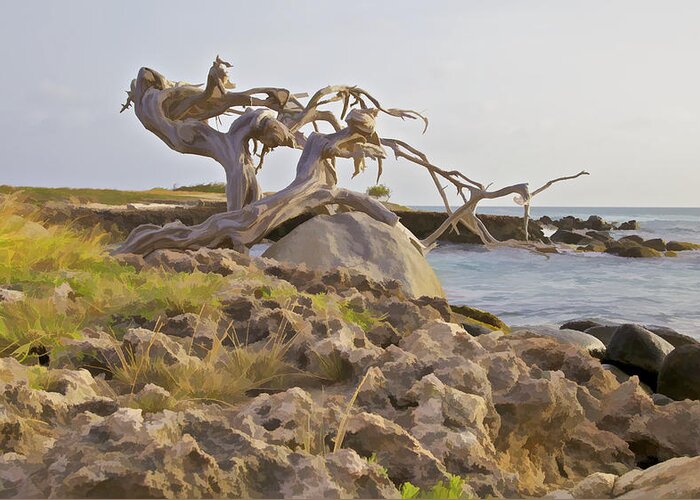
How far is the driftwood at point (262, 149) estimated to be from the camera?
27.4ft

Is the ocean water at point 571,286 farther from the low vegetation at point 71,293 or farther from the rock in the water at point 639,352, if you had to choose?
the low vegetation at point 71,293

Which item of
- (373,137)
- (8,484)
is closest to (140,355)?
(8,484)

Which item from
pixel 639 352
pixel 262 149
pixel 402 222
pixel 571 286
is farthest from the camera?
pixel 402 222

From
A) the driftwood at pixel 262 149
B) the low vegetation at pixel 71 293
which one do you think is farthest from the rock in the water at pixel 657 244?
the low vegetation at pixel 71 293

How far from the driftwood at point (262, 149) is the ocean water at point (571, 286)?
3.79 meters

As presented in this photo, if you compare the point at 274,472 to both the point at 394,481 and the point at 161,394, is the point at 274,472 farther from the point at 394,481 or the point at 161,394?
the point at 161,394

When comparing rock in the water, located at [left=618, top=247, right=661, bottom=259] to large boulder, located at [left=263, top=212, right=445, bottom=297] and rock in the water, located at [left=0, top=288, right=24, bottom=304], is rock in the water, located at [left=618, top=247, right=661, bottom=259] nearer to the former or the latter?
large boulder, located at [left=263, top=212, right=445, bottom=297]

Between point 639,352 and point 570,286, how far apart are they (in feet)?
33.7

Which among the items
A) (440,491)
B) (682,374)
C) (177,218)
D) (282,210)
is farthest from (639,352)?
(177,218)

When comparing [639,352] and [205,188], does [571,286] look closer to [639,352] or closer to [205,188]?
[639,352]

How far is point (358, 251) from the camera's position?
24.0ft

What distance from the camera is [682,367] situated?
17.3ft

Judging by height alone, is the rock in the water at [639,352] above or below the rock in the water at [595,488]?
below

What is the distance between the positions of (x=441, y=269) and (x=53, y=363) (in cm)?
1659
